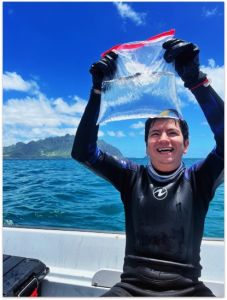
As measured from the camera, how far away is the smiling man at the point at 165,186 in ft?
5.78

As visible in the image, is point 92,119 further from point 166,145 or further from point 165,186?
point 165,186

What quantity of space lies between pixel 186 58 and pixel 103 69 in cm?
55

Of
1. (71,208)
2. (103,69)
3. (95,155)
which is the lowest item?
(71,208)

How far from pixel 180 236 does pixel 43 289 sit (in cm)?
165

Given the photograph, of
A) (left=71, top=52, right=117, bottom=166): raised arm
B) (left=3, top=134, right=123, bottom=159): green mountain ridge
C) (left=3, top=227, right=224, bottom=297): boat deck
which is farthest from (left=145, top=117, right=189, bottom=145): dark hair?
(left=3, top=134, right=123, bottom=159): green mountain ridge

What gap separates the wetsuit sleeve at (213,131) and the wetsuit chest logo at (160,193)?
271mm

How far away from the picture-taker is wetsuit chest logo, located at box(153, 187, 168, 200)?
6.35ft

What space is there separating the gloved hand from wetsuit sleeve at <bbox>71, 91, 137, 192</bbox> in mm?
90

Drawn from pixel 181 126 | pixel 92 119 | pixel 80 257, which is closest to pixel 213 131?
pixel 181 126

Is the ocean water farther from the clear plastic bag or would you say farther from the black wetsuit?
the clear plastic bag

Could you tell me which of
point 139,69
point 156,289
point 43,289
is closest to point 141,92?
point 139,69

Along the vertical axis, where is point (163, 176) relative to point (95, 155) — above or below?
below

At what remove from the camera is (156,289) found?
1.73 m

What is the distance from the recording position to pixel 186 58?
1.82 meters
